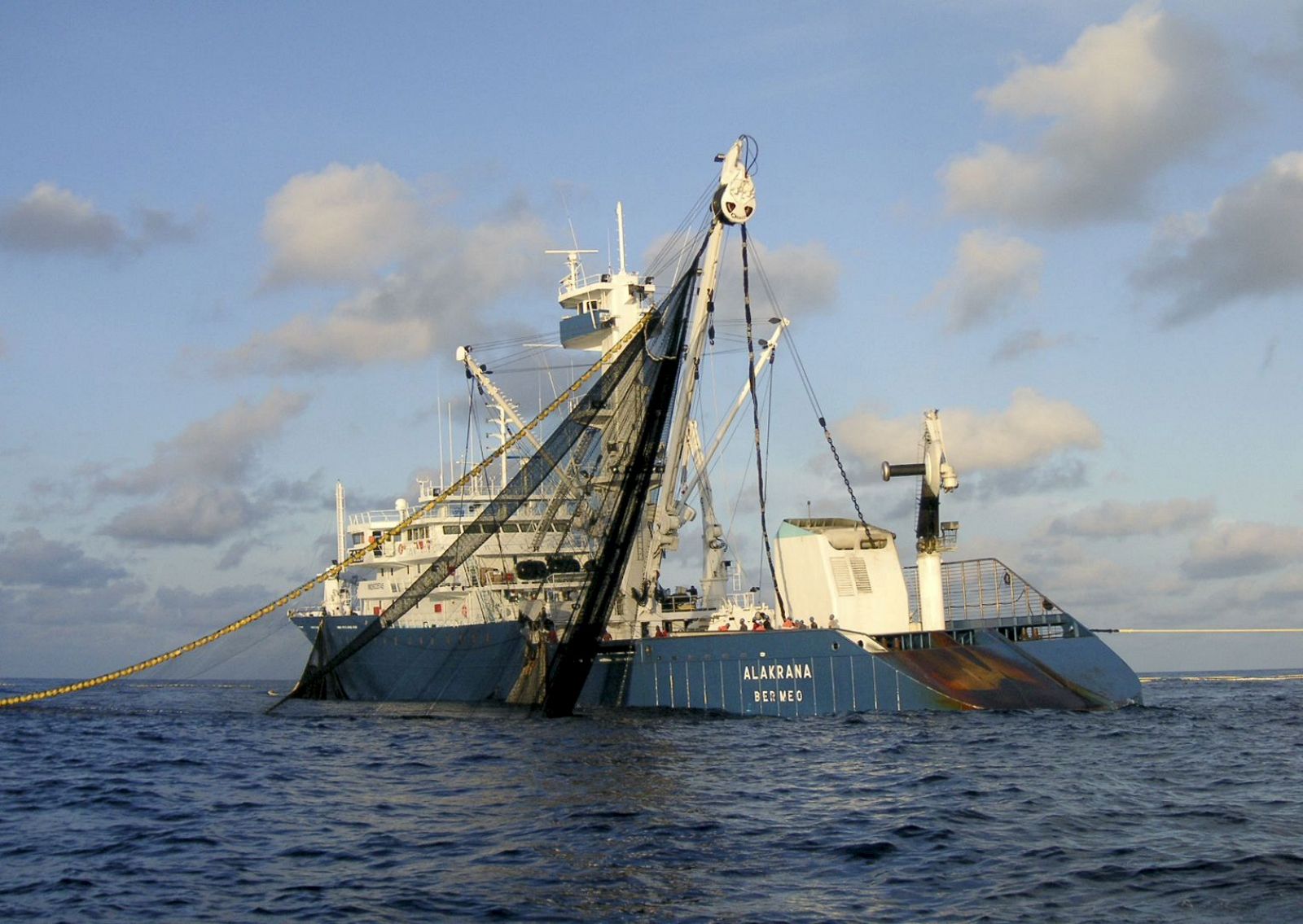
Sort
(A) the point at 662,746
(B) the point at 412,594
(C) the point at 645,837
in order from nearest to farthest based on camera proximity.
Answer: (C) the point at 645,837, (A) the point at 662,746, (B) the point at 412,594

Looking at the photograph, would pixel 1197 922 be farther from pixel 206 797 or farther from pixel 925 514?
pixel 925 514

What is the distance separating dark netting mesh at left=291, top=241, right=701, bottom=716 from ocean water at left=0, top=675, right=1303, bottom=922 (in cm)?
409

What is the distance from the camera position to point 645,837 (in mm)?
17984

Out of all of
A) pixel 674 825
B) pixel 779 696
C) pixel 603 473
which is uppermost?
pixel 603 473

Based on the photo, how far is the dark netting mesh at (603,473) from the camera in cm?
3641

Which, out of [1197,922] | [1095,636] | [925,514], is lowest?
[1197,922]

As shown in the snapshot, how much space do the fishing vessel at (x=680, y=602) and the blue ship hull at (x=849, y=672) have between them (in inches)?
2.2

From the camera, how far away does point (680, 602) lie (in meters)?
50.3

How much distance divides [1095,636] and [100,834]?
31333 mm

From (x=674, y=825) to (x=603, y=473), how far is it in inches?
871

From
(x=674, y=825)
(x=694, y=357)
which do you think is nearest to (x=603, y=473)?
(x=694, y=357)

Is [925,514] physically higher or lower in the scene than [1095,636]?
higher

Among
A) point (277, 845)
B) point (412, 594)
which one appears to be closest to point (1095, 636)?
point (412, 594)

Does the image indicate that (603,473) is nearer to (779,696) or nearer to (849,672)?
(779,696)
